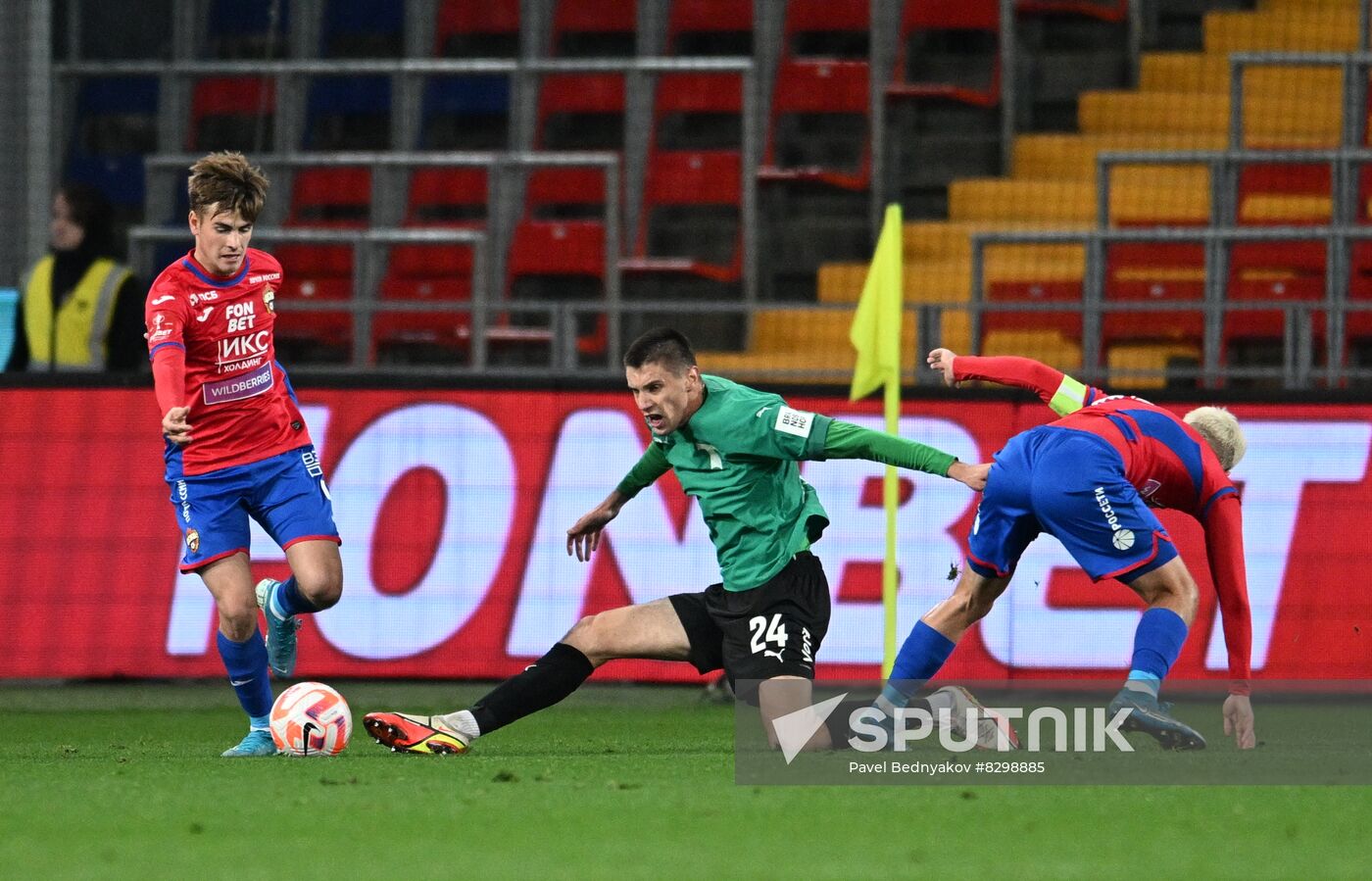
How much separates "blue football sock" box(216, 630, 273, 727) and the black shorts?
146cm

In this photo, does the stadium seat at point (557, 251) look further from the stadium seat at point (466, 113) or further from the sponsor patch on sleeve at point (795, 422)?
the sponsor patch on sleeve at point (795, 422)

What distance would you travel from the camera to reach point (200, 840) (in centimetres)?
489

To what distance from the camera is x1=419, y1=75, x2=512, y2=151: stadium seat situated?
15258mm

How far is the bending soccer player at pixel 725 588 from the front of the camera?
6.75 m

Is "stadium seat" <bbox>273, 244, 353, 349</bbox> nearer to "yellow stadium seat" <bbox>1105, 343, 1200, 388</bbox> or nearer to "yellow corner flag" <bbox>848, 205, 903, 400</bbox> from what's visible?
"yellow corner flag" <bbox>848, 205, 903, 400</bbox>

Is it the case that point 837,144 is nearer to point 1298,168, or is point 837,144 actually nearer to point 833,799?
point 1298,168

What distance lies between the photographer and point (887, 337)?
973 cm

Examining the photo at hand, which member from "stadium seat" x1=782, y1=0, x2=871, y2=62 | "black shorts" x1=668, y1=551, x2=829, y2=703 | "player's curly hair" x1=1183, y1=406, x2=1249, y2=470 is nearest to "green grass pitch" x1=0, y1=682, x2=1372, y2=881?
"black shorts" x1=668, y1=551, x2=829, y2=703

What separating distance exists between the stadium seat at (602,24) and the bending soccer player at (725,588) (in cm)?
946

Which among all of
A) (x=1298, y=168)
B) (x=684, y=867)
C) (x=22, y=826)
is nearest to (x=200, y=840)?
(x=22, y=826)

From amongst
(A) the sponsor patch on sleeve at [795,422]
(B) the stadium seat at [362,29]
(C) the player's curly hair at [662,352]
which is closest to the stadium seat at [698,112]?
(B) the stadium seat at [362,29]

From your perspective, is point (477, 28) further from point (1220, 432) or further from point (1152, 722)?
point (1152, 722)

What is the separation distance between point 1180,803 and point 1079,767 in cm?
90

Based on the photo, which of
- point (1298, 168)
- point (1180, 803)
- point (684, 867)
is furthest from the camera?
point (1298, 168)
